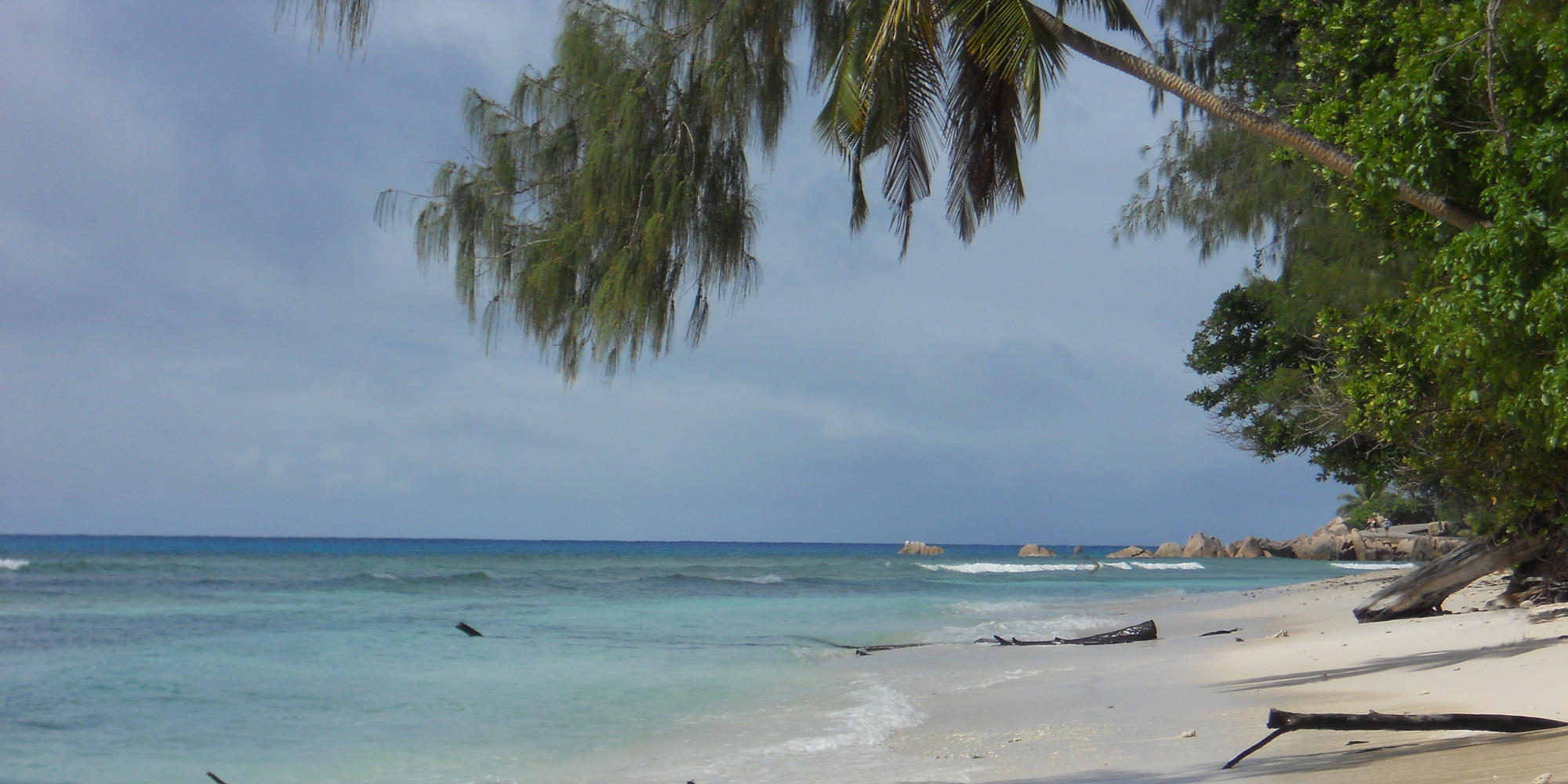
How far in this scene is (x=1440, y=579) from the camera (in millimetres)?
11078

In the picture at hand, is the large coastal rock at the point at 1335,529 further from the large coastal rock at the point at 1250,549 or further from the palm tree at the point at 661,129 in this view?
the palm tree at the point at 661,129

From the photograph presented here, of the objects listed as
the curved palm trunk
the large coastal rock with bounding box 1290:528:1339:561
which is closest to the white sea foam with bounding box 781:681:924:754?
the curved palm trunk

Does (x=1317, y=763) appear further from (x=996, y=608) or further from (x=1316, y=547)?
(x=1316, y=547)

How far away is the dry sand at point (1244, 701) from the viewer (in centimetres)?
464

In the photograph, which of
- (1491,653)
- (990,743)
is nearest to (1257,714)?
(990,743)

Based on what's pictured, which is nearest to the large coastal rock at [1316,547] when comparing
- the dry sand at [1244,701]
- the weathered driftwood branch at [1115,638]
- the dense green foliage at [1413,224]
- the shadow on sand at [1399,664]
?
the weathered driftwood branch at [1115,638]

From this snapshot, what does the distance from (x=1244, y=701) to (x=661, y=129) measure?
6051mm

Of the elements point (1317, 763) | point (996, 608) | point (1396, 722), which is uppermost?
point (1396, 722)

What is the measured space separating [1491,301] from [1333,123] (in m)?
1.59

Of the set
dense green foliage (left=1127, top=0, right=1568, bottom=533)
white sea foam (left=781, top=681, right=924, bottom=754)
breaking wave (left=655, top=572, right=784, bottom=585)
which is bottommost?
breaking wave (left=655, top=572, right=784, bottom=585)

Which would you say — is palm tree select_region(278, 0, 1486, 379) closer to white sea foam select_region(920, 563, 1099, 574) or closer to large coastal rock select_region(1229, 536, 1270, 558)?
white sea foam select_region(920, 563, 1099, 574)

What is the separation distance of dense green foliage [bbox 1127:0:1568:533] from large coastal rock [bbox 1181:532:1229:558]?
66.3m

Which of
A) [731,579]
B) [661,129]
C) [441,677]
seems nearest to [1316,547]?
[731,579]

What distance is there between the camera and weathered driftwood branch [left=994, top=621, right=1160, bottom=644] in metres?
13.4
